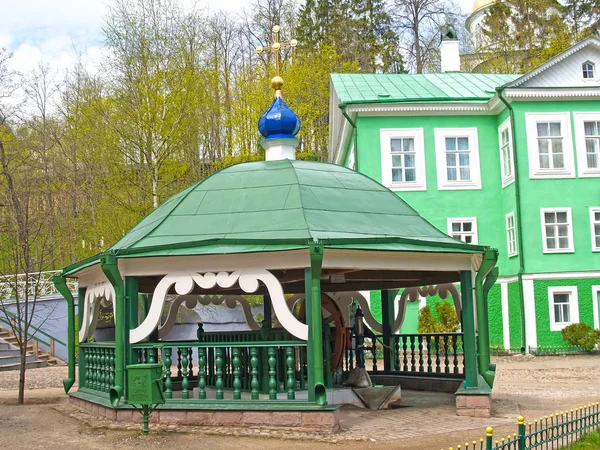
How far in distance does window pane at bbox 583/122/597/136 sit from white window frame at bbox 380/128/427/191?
5.62m

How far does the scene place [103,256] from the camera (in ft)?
33.4

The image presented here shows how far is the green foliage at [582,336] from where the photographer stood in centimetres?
2489

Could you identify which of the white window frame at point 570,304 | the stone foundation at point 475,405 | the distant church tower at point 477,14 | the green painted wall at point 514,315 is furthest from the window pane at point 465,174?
the distant church tower at point 477,14

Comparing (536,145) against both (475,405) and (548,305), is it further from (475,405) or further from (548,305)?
(475,405)

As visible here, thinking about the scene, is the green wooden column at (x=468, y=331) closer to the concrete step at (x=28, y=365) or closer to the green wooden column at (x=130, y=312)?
the green wooden column at (x=130, y=312)

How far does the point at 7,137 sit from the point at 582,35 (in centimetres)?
2856

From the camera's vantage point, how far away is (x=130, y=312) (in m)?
10.5

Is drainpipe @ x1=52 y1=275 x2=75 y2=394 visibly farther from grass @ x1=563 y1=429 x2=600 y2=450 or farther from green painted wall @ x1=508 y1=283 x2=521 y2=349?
green painted wall @ x1=508 y1=283 x2=521 y2=349

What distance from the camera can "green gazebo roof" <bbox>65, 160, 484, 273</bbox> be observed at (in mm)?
9898

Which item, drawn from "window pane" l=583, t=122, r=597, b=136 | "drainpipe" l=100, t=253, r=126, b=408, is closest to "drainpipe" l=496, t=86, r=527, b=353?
"window pane" l=583, t=122, r=597, b=136

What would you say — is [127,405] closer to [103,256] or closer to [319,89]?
[103,256]

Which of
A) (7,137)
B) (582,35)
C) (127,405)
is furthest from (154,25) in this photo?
(582,35)

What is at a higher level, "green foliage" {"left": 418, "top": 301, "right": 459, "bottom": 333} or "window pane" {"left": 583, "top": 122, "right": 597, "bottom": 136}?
"window pane" {"left": 583, "top": 122, "right": 597, "bottom": 136}

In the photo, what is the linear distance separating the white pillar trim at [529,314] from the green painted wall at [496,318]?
1326 millimetres
